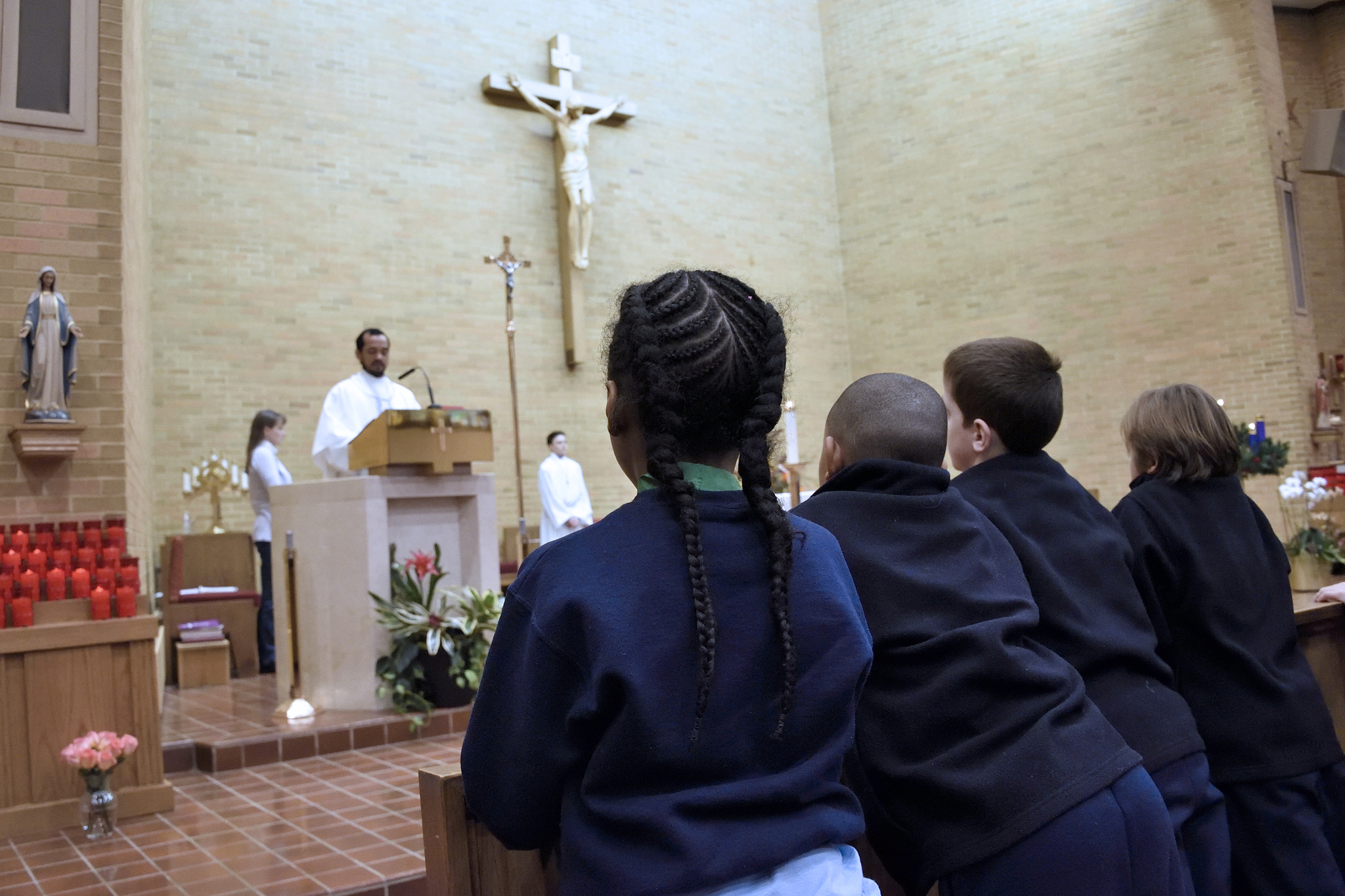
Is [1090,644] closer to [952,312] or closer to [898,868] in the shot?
[898,868]

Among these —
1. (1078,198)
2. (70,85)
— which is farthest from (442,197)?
(1078,198)

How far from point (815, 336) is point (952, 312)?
1.85m

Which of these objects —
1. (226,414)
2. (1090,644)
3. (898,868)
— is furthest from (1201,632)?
(226,414)

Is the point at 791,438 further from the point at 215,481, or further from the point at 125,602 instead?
the point at 125,602

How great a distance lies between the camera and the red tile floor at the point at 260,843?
141 inches

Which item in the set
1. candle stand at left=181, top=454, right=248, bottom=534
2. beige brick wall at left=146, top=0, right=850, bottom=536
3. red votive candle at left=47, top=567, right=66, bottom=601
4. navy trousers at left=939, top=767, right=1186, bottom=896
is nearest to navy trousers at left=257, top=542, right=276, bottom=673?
candle stand at left=181, top=454, right=248, bottom=534

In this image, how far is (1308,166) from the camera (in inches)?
347

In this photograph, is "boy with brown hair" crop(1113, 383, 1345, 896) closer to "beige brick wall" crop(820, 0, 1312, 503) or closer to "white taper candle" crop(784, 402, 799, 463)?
"white taper candle" crop(784, 402, 799, 463)

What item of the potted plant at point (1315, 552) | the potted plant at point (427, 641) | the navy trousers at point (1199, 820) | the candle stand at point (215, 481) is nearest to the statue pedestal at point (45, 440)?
the potted plant at point (427, 641)

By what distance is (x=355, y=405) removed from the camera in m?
6.76

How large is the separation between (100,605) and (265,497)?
167 inches

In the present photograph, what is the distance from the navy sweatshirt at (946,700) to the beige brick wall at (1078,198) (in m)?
12.0

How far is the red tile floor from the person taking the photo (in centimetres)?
358

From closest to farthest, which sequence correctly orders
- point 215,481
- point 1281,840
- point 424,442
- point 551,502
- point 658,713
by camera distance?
point 658,713 < point 1281,840 < point 424,442 < point 215,481 < point 551,502
